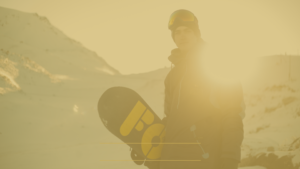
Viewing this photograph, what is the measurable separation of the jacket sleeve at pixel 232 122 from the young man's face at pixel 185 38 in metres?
0.69

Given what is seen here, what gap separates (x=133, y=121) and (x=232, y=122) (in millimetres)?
1201

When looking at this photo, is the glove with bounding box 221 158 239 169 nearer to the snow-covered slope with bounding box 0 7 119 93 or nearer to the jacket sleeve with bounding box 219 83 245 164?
the jacket sleeve with bounding box 219 83 245 164

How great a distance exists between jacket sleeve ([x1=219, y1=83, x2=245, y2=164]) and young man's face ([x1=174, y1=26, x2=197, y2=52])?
0.69 m

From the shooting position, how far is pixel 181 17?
2.46 metres

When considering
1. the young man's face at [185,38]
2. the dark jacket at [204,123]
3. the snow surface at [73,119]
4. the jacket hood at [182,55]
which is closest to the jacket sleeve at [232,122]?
the dark jacket at [204,123]

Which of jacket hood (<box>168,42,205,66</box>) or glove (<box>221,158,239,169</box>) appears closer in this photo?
glove (<box>221,158,239,169</box>)

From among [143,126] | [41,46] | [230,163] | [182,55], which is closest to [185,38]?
[182,55]

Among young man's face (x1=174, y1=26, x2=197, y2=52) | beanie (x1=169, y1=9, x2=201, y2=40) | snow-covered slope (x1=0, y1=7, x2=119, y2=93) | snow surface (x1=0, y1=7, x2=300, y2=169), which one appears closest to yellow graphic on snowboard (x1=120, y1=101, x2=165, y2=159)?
young man's face (x1=174, y1=26, x2=197, y2=52)

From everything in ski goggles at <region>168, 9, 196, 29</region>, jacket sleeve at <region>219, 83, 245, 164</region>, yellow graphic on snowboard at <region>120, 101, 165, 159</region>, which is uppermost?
ski goggles at <region>168, 9, 196, 29</region>

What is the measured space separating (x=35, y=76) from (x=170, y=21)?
592 inches

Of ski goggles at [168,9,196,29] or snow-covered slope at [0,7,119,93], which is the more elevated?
ski goggles at [168,9,196,29]

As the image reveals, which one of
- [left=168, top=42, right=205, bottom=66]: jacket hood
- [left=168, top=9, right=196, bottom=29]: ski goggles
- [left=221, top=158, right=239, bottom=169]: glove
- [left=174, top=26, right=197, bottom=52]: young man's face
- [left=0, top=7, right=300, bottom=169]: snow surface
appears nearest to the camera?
[left=221, top=158, right=239, bottom=169]: glove

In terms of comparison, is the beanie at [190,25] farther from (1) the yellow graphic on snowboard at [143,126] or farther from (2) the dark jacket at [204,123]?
(1) the yellow graphic on snowboard at [143,126]

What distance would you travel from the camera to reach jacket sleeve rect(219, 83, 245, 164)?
1662 mm
